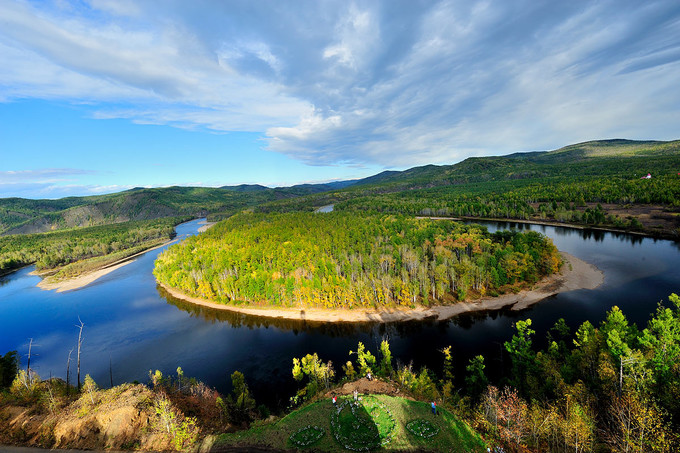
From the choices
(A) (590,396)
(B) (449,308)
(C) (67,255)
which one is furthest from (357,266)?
(C) (67,255)

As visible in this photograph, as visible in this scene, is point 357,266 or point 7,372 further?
point 357,266

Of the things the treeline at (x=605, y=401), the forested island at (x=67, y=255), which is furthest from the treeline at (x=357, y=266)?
the forested island at (x=67, y=255)

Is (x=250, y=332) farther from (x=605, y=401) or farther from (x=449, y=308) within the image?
(x=605, y=401)

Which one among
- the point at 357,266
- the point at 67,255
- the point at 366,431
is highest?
the point at 67,255

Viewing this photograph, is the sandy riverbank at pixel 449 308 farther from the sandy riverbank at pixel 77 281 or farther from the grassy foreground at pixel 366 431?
the sandy riverbank at pixel 77 281

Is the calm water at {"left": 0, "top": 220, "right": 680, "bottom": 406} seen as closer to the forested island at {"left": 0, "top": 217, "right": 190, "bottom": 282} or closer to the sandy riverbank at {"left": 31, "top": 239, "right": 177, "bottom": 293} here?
the sandy riverbank at {"left": 31, "top": 239, "right": 177, "bottom": 293}

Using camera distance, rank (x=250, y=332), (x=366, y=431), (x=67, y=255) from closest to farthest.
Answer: (x=366, y=431), (x=250, y=332), (x=67, y=255)

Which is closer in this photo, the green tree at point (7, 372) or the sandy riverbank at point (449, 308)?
the green tree at point (7, 372)
